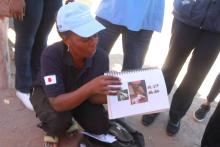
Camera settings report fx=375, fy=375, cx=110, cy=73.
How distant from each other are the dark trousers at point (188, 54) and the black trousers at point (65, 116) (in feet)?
2.16

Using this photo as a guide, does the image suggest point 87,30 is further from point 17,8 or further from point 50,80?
point 17,8

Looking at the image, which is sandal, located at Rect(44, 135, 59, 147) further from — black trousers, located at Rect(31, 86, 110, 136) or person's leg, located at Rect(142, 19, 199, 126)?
person's leg, located at Rect(142, 19, 199, 126)

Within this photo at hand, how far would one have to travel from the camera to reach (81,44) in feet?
7.13

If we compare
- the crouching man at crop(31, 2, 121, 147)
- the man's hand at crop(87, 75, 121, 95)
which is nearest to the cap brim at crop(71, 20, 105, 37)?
the crouching man at crop(31, 2, 121, 147)

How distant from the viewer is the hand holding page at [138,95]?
7.18ft

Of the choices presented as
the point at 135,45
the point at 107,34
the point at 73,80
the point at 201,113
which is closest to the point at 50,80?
the point at 73,80

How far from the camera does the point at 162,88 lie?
226 centimetres

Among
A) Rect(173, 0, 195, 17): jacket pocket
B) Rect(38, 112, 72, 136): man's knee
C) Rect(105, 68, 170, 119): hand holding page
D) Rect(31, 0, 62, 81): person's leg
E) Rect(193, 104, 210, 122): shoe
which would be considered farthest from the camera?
Rect(193, 104, 210, 122): shoe

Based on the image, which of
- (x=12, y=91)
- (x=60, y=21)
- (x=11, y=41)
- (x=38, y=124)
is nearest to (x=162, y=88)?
(x=60, y=21)

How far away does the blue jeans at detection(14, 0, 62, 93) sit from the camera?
2.68 m

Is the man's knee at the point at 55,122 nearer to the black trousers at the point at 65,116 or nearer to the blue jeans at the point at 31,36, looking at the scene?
the black trousers at the point at 65,116

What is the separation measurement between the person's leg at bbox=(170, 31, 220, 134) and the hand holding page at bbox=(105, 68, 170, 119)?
57 cm

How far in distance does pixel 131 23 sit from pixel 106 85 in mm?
699

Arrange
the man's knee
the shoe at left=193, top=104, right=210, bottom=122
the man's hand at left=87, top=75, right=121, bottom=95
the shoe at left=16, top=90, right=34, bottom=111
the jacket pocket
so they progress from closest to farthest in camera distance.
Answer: the man's hand at left=87, top=75, right=121, bottom=95, the man's knee, the jacket pocket, the shoe at left=16, top=90, right=34, bottom=111, the shoe at left=193, top=104, right=210, bottom=122
